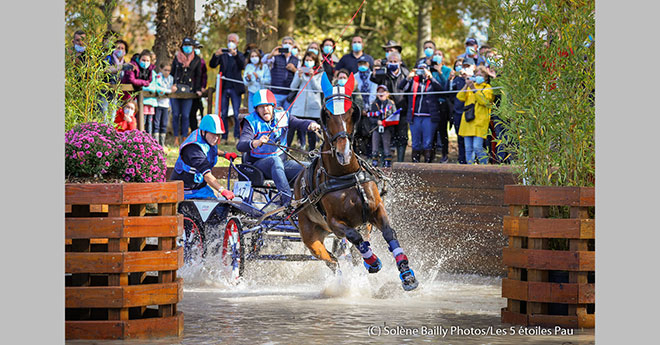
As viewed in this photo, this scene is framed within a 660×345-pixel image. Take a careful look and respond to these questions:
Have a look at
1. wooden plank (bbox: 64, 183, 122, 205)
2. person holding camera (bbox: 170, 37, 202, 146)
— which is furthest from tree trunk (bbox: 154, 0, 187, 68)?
wooden plank (bbox: 64, 183, 122, 205)

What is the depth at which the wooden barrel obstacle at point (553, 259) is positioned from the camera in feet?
29.4

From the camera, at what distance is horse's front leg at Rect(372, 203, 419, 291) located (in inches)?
389

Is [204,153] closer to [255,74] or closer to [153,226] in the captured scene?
[153,226]

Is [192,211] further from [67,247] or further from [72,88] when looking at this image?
[67,247]

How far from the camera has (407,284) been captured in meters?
9.88

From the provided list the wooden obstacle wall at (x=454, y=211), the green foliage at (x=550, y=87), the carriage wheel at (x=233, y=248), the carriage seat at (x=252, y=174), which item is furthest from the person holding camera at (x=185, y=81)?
the green foliage at (x=550, y=87)

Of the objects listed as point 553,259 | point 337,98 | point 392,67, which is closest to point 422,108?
point 392,67

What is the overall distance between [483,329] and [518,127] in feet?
5.69

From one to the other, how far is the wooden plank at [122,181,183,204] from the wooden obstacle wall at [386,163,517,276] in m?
4.72

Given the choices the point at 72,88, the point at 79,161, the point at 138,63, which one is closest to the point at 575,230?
the point at 79,161

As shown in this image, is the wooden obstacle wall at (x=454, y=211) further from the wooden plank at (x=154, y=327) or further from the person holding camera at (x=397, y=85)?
the wooden plank at (x=154, y=327)

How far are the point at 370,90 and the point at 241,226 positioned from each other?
20.3 feet

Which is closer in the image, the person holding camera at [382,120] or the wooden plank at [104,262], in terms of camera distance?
the wooden plank at [104,262]

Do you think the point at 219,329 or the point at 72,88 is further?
the point at 72,88
